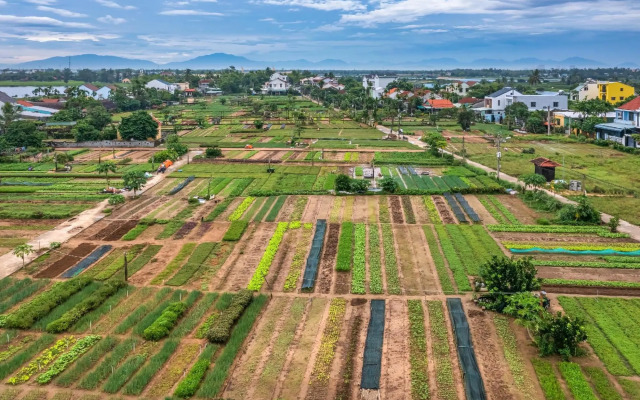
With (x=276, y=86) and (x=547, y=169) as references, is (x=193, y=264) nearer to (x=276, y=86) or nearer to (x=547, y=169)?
(x=547, y=169)

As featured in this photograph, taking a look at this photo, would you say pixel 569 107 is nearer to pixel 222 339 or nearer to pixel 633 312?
pixel 633 312

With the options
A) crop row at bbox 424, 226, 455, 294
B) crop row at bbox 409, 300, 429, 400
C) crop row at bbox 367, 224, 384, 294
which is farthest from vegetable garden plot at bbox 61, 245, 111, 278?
crop row at bbox 424, 226, 455, 294

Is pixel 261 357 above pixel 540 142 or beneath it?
beneath

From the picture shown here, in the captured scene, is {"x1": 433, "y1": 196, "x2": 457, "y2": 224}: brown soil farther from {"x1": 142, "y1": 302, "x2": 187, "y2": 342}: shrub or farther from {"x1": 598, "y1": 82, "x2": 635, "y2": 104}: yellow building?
{"x1": 598, "y1": 82, "x2": 635, "y2": 104}: yellow building

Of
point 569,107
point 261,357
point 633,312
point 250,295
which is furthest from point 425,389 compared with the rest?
point 569,107

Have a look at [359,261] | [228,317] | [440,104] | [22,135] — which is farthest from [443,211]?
[440,104]

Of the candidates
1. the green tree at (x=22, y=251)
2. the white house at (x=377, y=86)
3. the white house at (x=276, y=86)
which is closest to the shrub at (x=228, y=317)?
the green tree at (x=22, y=251)
